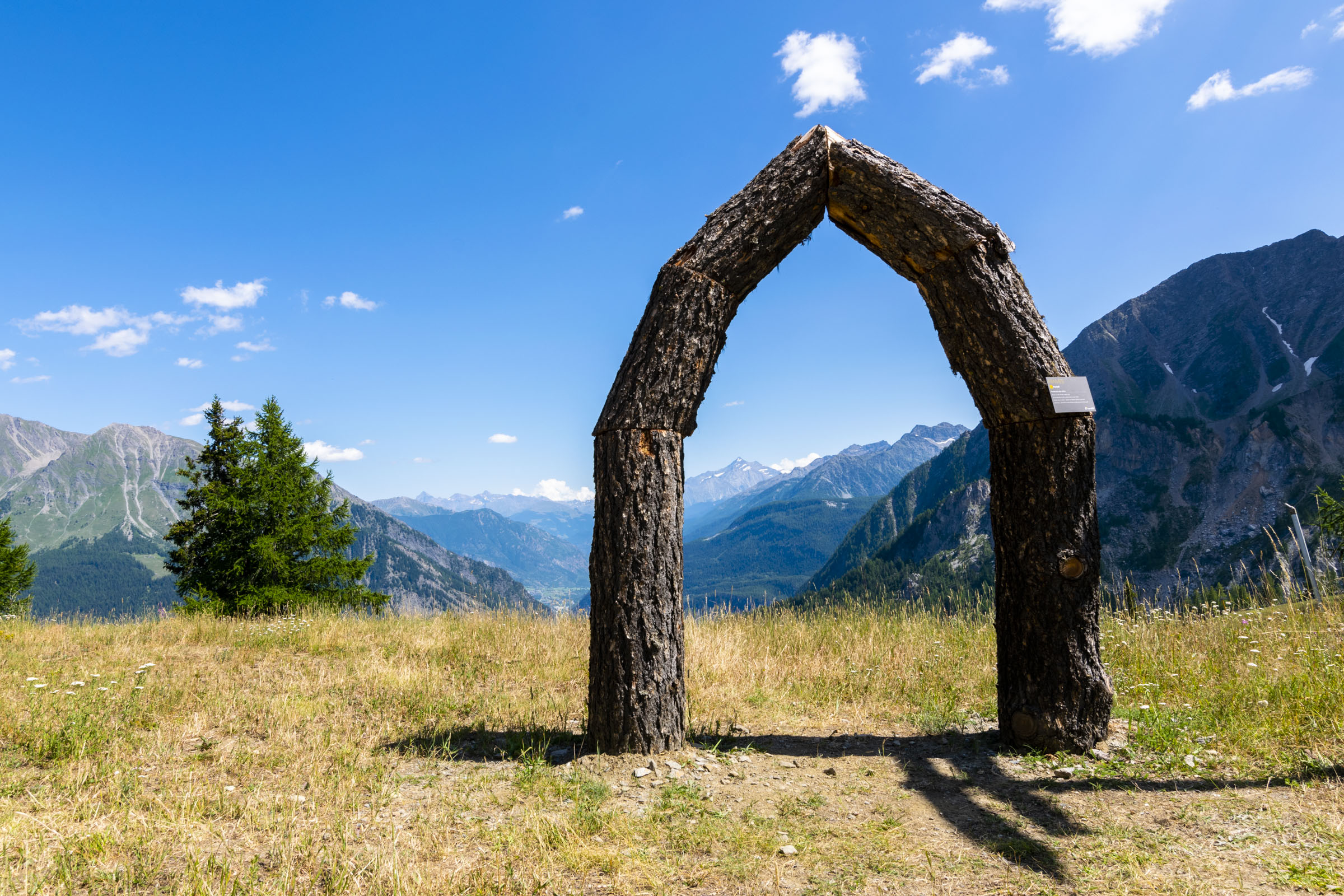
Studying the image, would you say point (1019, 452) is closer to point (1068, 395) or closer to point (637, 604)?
point (1068, 395)

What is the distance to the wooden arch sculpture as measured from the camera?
530 centimetres

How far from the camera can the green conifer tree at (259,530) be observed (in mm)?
21469

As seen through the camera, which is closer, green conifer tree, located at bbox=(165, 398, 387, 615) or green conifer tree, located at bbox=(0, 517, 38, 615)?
green conifer tree, located at bbox=(165, 398, 387, 615)

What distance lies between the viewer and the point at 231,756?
5.18 m

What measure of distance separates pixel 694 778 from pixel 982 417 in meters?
3.96

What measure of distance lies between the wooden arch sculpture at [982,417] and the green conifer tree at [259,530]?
1858 centimetres

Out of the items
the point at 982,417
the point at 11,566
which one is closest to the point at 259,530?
the point at 11,566

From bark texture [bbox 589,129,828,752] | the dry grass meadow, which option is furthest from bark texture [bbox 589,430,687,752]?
the dry grass meadow

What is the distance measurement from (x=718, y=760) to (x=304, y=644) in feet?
22.2

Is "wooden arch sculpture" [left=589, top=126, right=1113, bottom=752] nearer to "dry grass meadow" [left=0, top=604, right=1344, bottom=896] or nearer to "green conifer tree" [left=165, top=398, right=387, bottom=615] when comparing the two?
"dry grass meadow" [left=0, top=604, right=1344, bottom=896]

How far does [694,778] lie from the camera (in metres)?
4.90

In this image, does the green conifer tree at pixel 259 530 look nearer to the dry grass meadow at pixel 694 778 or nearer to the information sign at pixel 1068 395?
the dry grass meadow at pixel 694 778

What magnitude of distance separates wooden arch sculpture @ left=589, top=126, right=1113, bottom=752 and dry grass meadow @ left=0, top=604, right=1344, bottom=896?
573 mm

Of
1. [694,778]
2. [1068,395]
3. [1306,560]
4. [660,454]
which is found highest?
[1068,395]
